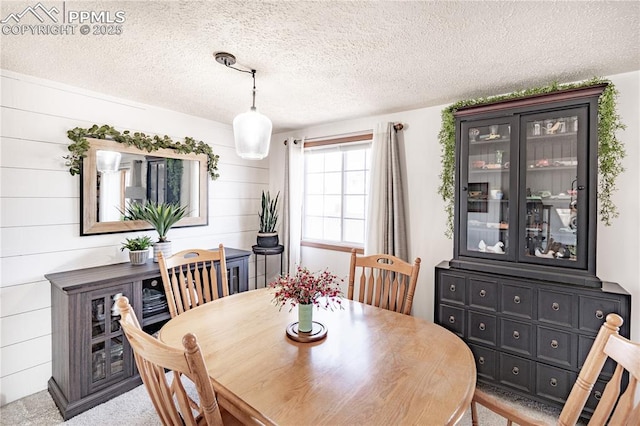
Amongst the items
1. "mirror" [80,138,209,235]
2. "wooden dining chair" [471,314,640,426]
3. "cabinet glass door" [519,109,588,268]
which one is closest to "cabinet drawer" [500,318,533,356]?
"cabinet glass door" [519,109,588,268]

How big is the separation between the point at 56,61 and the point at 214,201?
1856 mm

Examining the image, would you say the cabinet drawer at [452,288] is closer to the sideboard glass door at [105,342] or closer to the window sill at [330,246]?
the window sill at [330,246]

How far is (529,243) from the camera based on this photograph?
239 cm

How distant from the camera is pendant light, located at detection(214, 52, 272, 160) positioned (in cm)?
191

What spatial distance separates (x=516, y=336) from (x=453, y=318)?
1.43ft

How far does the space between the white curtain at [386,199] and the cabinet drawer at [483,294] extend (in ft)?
2.70

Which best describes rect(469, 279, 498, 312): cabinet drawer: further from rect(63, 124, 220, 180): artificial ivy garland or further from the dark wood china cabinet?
rect(63, 124, 220, 180): artificial ivy garland

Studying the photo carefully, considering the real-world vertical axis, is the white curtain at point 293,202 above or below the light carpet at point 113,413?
above

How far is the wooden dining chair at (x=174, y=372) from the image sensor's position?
886 mm

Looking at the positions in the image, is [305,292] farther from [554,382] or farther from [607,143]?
[607,143]

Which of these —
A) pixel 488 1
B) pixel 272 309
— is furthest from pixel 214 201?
pixel 488 1

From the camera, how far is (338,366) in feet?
4.34

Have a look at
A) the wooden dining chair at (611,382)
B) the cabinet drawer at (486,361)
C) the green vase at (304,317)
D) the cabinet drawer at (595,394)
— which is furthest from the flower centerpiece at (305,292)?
the cabinet drawer at (595,394)

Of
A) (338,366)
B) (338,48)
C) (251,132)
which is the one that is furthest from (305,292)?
(338,48)
